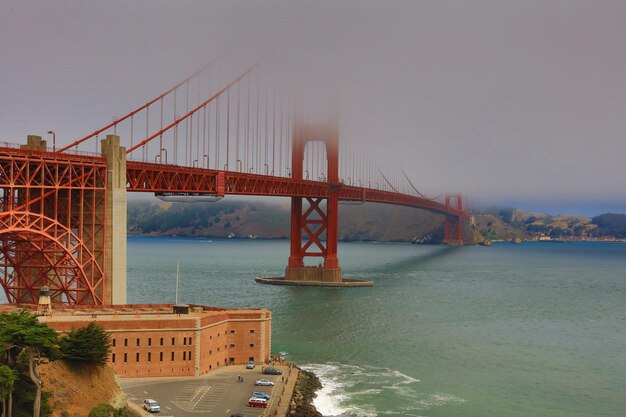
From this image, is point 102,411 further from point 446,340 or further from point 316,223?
point 316,223

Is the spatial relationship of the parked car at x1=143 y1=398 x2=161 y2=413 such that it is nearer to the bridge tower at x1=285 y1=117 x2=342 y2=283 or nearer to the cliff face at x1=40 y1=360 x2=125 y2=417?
the cliff face at x1=40 y1=360 x2=125 y2=417

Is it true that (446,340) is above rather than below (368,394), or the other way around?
above

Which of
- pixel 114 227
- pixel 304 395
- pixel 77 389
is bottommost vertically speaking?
pixel 304 395

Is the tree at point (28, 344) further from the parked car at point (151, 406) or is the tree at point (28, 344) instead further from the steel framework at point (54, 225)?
the steel framework at point (54, 225)

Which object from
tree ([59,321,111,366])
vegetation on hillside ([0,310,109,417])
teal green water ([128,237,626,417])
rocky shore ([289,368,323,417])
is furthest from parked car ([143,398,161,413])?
teal green water ([128,237,626,417])

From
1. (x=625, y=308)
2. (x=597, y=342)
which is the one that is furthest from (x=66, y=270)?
(x=625, y=308)

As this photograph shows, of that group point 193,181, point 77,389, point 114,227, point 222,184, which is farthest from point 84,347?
point 222,184
